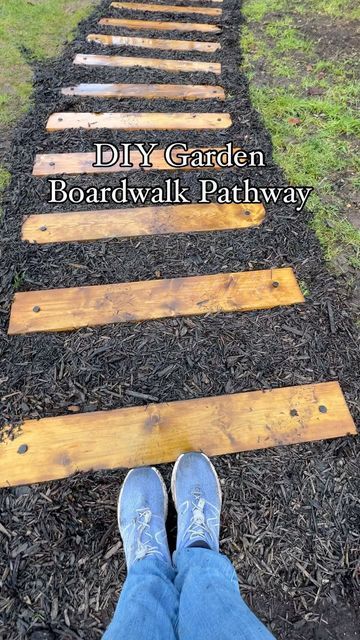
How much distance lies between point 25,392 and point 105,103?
2.45 meters

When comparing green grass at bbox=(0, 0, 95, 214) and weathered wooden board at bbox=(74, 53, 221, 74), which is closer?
green grass at bbox=(0, 0, 95, 214)

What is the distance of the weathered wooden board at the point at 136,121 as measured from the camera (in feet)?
10.2

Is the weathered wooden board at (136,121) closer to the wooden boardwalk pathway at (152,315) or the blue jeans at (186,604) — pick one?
the wooden boardwalk pathway at (152,315)

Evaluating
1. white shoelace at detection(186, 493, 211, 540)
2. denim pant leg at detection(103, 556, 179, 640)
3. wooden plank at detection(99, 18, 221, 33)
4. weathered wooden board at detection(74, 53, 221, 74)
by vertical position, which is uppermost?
wooden plank at detection(99, 18, 221, 33)

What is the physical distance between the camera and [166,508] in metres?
1.72

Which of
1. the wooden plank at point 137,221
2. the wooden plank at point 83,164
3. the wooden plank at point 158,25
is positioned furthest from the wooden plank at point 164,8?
the wooden plank at point 137,221

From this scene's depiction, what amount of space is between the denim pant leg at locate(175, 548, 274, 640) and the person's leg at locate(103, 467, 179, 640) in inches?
2.0

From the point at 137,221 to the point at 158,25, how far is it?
9.48ft

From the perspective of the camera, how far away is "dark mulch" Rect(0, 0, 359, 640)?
4.81 ft

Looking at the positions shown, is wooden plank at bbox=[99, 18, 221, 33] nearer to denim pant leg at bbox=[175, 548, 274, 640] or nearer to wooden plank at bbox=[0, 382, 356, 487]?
wooden plank at bbox=[0, 382, 356, 487]

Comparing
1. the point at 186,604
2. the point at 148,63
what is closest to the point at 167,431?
the point at 186,604

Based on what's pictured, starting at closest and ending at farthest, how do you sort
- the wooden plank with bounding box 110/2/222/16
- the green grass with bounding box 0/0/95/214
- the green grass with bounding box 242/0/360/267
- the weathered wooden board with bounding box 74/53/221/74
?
1. the green grass with bounding box 242/0/360/267
2. the green grass with bounding box 0/0/95/214
3. the weathered wooden board with bounding box 74/53/221/74
4. the wooden plank with bounding box 110/2/222/16

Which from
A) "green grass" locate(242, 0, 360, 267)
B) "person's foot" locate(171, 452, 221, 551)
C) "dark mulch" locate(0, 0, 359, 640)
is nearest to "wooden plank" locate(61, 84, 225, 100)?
"green grass" locate(242, 0, 360, 267)

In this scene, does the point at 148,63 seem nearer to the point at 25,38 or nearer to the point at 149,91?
the point at 149,91
